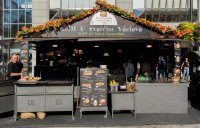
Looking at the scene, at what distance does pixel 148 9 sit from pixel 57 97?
2138 cm

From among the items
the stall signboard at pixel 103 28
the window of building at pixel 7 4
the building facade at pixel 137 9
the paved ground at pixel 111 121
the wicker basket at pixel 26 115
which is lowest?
the paved ground at pixel 111 121

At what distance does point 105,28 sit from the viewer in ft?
37.9

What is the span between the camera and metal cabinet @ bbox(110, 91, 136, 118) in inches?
417

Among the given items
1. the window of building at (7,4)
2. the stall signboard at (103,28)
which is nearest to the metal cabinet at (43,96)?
the stall signboard at (103,28)

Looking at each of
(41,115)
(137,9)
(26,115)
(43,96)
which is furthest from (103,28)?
(137,9)

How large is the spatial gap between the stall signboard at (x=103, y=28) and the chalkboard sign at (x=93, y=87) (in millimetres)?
1617

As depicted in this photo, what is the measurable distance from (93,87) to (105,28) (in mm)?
2274

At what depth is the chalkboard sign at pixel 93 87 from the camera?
34.3 ft

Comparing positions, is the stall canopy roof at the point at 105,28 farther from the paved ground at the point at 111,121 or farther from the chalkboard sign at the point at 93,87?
the paved ground at the point at 111,121

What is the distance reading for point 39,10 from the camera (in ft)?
97.0

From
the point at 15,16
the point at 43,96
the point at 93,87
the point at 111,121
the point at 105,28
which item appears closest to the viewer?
the point at 111,121

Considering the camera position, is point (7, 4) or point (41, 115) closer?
point (41, 115)

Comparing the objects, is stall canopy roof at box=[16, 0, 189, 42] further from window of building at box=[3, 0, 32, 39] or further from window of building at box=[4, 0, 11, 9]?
window of building at box=[4, 0, 11, 9]

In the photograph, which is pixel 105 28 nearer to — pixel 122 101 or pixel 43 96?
pixel 122 101
